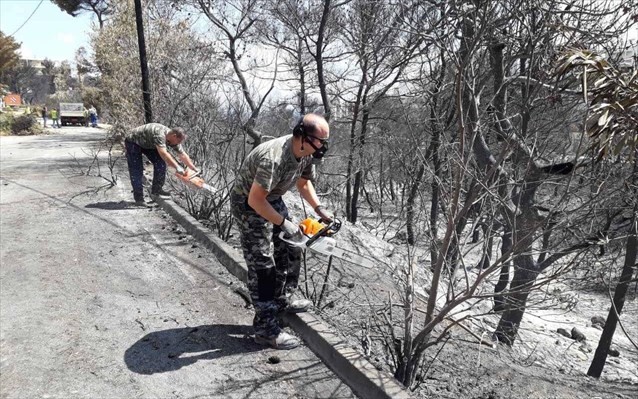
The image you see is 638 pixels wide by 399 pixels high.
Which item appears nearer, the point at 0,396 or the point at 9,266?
the point at 0,396

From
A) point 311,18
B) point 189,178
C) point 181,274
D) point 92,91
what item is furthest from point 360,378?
point 92,91

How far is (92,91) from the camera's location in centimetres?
4522

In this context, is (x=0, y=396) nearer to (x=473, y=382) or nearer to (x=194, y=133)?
(x=473, y=382)

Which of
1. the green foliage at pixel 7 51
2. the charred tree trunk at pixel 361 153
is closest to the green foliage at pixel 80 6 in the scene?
the green foliage at pixel 7 51

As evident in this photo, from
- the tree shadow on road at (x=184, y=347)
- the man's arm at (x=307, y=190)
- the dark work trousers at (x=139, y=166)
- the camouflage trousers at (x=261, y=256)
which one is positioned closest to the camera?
the tree shadow on road at (x=184, y=347)

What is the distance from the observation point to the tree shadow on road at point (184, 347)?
3.49 metres

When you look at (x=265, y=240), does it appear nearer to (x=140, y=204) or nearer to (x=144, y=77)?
(x=140, y=204)

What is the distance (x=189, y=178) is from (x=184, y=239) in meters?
0.91

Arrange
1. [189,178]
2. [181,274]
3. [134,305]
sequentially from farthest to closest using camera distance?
[189,178] → [181,274] → [134,305]

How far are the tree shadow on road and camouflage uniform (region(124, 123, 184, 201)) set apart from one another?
13.0ft

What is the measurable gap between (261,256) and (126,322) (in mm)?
1320

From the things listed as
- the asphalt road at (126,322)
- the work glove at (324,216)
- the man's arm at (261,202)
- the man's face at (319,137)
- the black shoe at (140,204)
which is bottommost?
the asphalt road at (126,322)

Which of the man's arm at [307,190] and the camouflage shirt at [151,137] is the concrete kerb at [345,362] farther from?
the camouflage shirt at [151,137]

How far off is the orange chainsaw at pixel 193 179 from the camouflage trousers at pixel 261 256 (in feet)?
10.6
